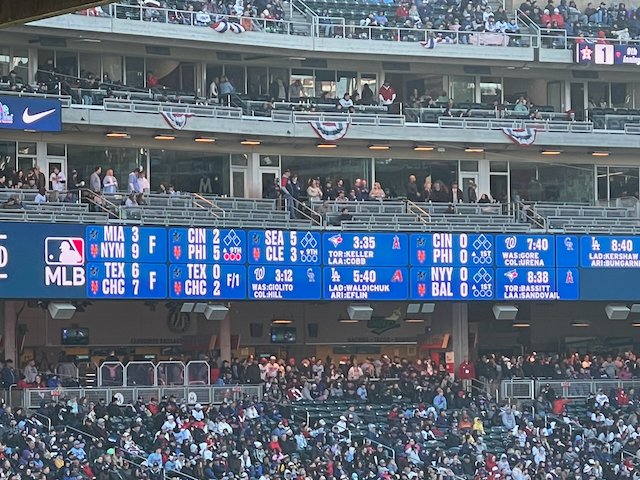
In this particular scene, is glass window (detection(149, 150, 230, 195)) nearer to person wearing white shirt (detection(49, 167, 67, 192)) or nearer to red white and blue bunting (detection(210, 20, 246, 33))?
red white and blue bunting (detection(210, 20, 246, 33))

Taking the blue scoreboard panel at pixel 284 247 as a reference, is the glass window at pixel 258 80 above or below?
above

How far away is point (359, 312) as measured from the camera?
1667 inches

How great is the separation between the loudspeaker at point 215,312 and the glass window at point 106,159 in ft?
12.2

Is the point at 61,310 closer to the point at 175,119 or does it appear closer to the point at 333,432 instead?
the point at 175,119

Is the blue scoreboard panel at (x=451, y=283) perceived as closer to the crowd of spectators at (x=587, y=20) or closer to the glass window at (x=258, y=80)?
the glass window at (x=258, y=80)

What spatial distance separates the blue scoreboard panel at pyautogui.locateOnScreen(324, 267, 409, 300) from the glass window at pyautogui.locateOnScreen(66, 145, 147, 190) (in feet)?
17.7

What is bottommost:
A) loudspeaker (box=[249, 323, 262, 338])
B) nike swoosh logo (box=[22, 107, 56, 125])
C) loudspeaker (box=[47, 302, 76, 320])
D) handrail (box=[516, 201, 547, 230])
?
loudspeaker (box=[249, 323, 262, 338])

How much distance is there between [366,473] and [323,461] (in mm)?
1095

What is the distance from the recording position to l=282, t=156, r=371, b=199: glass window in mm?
44625

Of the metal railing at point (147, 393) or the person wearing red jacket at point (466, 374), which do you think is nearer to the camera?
the metal railing at point (147, 393)

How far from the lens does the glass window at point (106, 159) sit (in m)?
41.6

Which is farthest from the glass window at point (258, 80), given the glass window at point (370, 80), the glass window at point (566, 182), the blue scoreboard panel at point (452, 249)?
the glass window at point (566, 182)

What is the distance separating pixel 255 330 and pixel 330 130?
539cm

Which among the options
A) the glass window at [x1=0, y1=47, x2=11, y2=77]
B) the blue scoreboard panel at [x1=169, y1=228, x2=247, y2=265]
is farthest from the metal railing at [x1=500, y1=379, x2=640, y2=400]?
the glass window at [x1=0, y1=47, x2=11, y2=77]
